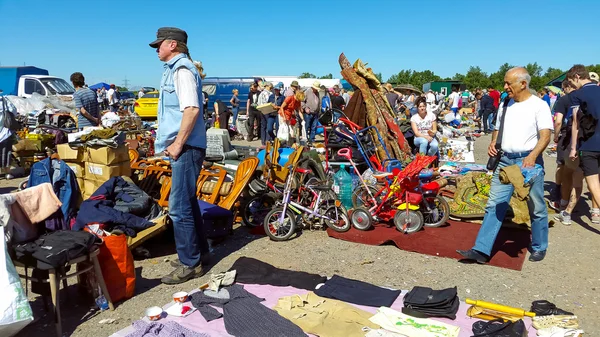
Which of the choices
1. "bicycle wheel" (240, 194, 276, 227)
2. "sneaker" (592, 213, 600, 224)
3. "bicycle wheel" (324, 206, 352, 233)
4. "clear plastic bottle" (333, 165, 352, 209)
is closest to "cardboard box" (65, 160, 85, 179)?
"bicycle wheel" (240, 194, 276, 227)

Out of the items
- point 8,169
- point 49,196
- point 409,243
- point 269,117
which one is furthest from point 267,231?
point 269,117

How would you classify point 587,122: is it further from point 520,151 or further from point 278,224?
point 278,224

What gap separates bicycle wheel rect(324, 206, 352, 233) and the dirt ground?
222 millimetres

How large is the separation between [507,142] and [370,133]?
3.84 m

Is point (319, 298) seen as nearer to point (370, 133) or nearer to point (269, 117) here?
point (370, 133)

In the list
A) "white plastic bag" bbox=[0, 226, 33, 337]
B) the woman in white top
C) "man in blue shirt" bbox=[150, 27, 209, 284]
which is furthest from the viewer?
the woman in white top

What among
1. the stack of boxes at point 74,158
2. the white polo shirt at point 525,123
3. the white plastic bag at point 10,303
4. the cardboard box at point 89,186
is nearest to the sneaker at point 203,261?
the white plastic bag at point 10,303

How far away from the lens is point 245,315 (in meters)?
3.73

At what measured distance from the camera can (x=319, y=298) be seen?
4.00m

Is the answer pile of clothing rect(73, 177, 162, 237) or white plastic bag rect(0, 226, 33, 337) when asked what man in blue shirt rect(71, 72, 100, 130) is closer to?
pile of clothing rect(73, 177, 162, 237)

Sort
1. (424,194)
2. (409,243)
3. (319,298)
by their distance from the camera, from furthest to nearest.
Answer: (424,194) < (409,243) < (319,298)

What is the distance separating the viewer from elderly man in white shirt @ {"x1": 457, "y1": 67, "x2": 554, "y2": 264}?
458cm

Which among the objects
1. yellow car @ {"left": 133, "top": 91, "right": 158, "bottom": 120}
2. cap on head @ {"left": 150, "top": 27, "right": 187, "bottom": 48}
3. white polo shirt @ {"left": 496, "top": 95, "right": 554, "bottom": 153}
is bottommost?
yellow car @ {"left": 133, "top": 91, "right": 158, "bottom": 120}

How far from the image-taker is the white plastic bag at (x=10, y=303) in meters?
3.17
